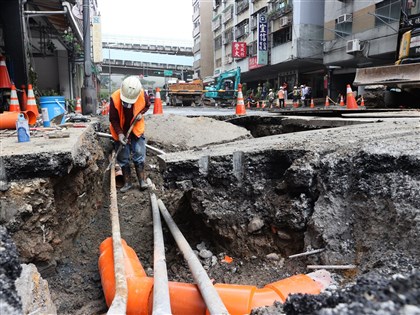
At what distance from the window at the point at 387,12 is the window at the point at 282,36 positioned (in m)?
8.11

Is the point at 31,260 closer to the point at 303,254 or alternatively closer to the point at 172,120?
the point at 303,254

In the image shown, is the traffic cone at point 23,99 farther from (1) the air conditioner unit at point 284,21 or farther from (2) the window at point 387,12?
(1) the air conditioner unit at point 284,21

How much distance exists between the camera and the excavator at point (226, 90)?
26172 mm

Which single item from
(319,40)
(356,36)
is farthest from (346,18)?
(319,40)

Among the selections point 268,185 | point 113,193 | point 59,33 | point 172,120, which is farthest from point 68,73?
point 268,185

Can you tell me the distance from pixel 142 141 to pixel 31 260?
2.63 meters

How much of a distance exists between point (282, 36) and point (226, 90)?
27.6 ft

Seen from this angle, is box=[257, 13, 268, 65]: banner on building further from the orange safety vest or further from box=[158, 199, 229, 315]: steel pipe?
box=[158, 199, 229, 315]: steel pipe

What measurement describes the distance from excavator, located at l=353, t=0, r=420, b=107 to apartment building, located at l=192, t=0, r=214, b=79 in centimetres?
5271

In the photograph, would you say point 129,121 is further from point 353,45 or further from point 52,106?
point 353,45

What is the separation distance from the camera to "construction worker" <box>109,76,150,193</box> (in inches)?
195

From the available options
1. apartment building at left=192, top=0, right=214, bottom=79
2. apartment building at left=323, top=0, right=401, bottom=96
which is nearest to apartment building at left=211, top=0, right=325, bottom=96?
apartment building at left=323, top=0, right=401, bottom=96

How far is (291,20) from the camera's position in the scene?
2783 cm

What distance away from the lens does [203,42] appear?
202 feet
